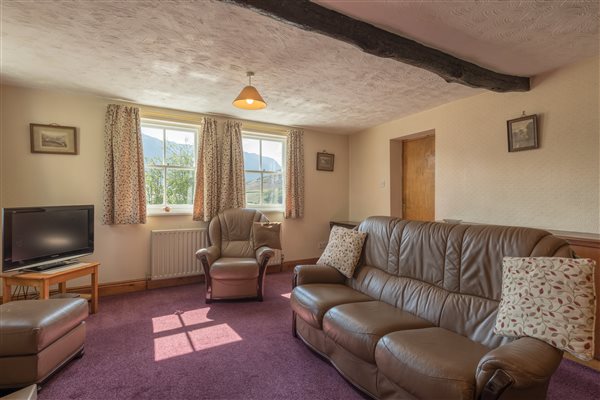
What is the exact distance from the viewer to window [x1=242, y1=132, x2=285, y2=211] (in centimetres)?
466

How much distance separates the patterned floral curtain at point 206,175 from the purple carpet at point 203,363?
138 centimetres

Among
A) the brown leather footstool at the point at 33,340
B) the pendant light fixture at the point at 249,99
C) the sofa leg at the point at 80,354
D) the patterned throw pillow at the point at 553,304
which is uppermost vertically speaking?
the pendant light fixture at the point at 249,99

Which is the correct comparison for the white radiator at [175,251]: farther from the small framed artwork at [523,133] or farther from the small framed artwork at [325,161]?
the small framed artwork at [523,133]

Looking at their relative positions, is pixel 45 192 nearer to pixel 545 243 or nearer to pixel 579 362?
pixel 545 243

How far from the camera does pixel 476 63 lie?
2.64 metres

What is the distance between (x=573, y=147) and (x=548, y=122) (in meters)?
0.33

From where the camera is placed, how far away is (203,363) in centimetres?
211

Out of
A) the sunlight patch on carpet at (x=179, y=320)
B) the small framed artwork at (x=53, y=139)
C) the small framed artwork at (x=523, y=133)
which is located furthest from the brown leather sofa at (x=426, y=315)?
the small framed artwork at (x=53, y=139)

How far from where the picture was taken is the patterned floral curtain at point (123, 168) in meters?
3.50

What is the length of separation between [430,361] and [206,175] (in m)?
3.47

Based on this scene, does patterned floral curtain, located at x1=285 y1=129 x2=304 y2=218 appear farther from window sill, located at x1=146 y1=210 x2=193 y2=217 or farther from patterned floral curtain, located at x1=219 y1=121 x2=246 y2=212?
window sill, located at x1=146 y1=210 x2=193 y2=217

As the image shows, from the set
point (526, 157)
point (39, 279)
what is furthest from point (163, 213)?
point (526, 157)

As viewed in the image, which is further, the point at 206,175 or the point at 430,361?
the point at 206,175

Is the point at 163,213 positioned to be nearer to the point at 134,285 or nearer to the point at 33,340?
the point at 134,285
